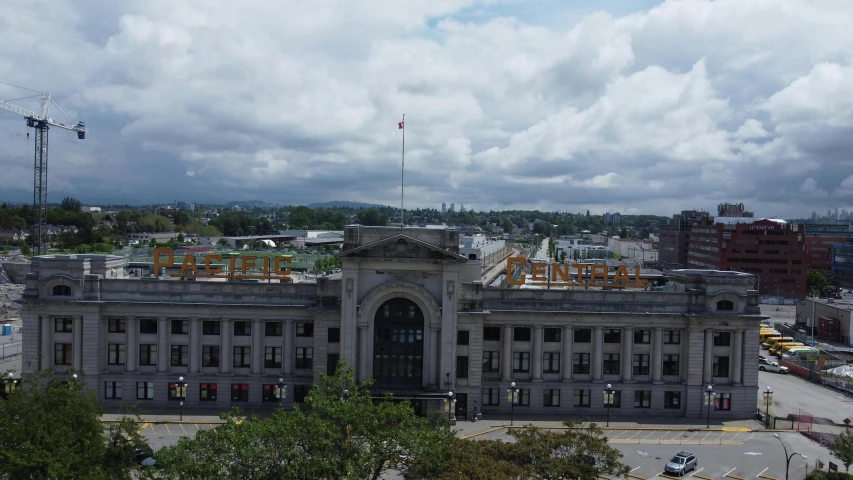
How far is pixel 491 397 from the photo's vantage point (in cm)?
8288

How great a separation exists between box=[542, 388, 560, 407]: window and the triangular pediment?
19886 mm

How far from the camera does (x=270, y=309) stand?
81.1m

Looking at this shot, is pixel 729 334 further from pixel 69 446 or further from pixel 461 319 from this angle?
pixel 69 446

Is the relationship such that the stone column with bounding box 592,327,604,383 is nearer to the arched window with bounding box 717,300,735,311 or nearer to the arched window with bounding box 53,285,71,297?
the arched window with bounding box 717,300,735,311

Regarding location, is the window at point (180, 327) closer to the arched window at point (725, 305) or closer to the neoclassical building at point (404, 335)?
the neoclassical building at point (404, 335)

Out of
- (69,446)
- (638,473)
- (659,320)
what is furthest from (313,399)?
(659,320)

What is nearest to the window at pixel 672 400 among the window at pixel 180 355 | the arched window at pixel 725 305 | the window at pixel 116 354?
the arched window at pixel 725 305

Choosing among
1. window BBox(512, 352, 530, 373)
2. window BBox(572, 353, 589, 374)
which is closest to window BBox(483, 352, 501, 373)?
window BBox(512, 352, 530, 373)

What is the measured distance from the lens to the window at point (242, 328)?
81875 mm

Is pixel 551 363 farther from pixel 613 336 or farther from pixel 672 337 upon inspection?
pixel 672 337

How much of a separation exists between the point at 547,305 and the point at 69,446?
53.6 meters

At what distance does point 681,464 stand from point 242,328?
50.0m

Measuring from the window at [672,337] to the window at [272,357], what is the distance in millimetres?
46463

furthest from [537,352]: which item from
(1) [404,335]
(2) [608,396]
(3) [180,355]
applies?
(3) [180,355]
